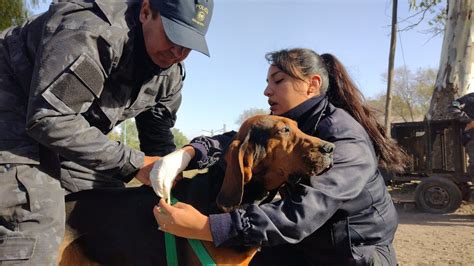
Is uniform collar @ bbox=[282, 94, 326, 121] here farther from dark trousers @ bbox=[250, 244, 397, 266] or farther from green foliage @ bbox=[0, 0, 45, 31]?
green foliage @ bbox=[0, 0, 45, 31]

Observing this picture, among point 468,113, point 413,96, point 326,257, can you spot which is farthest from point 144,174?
point 413,96

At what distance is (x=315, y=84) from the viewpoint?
366 cm

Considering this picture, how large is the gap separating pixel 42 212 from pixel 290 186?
1605mm

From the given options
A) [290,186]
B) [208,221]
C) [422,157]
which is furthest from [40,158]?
[422,157]

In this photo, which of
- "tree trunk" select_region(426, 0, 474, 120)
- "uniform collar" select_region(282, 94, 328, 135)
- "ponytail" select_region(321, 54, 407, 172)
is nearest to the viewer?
"uniform collar" select_region(282, 94, 328, 135)

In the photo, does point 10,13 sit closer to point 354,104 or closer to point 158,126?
point 158,126

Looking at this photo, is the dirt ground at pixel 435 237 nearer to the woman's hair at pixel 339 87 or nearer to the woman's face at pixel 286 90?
the woman's hair at pixel 339 87

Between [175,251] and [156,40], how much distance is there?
1.43 meters

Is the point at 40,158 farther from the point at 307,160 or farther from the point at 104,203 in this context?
the point at 307,160

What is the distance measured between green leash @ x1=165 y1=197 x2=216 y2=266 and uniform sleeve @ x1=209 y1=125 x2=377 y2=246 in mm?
225

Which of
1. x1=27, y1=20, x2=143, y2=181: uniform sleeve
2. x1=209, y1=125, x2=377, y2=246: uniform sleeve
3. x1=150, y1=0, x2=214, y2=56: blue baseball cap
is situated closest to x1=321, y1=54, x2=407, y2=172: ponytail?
x1=209, y1=125, x2=377, y2=246: uniform sleeve

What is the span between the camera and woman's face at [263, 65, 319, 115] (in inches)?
142

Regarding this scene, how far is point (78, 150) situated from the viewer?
294cm

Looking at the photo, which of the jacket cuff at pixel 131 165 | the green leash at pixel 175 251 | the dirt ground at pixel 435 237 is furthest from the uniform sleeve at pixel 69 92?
the dirt ground at pixel 435 237
